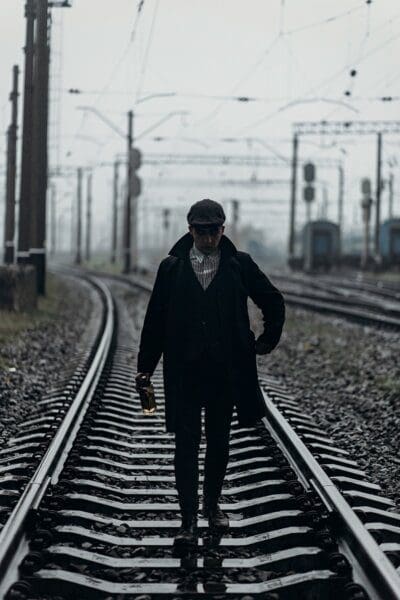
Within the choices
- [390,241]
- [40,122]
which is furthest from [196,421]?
[390,241]

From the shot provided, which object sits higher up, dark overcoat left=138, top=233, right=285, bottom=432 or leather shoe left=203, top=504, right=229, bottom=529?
dark overcoat left=138, top=233, right=285, bottom=432

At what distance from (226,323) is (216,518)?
1.09m

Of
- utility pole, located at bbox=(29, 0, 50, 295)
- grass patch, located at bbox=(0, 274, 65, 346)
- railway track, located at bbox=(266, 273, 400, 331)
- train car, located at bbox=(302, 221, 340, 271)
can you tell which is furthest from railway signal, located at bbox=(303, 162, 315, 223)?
utility pole, located at bbox=(29, 0, 50, 295)

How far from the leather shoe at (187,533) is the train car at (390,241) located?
48.1m

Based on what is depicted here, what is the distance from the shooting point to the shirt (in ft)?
18.4

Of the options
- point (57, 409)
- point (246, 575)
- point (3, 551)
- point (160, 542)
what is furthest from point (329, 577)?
point (57, 409)

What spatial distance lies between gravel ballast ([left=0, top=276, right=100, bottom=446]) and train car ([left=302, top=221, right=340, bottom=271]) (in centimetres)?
2955

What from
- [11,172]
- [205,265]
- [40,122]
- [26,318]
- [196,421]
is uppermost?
[40,122]

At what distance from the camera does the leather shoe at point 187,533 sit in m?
5.38

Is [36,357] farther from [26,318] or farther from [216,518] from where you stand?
[216,518]

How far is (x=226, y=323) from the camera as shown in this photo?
5566 millimetres

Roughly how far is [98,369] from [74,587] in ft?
25.8

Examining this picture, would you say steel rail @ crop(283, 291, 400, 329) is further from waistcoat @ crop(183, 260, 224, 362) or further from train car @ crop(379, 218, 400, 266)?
train car @ crop(379, 218, 400, 266)

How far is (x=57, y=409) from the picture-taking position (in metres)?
9.96
